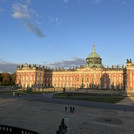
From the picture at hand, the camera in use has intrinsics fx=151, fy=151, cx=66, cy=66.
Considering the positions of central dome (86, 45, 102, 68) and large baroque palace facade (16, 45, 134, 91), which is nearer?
large baroque palace facade (16, 45, 134, 91)

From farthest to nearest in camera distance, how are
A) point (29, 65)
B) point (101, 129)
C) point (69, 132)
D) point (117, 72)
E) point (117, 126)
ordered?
1. point (29, 65)
2. point (117, 72)
3. point (117, 126)
4. point (101, 129)
5. point (69, 132)

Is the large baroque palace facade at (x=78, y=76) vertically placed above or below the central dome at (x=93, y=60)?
below

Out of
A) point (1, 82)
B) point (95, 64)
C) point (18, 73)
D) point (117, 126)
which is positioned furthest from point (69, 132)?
point (1, 82)

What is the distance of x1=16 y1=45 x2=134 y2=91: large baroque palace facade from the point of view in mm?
103062

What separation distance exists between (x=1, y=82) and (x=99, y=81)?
8035cm

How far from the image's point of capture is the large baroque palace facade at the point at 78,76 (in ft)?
338

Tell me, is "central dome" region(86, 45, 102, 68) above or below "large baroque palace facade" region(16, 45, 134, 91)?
above

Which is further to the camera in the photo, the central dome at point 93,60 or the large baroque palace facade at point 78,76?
the central dome at point 93,60

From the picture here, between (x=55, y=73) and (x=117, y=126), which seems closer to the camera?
(x=117, y=126)

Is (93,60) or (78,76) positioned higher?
(93,60)

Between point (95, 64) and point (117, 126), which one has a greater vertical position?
point (95, 64)

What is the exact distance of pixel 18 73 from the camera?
121750mm

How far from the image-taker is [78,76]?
114 metres

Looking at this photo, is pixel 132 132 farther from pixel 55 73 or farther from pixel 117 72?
pixel 55 73
